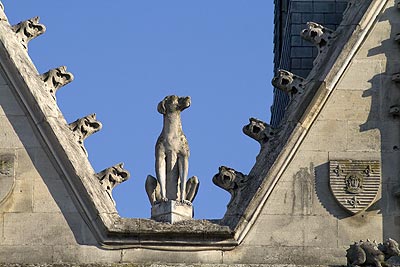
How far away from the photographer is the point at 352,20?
165ft

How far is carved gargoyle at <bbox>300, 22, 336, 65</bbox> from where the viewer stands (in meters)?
50.0

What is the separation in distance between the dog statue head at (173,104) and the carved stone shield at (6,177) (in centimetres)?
221

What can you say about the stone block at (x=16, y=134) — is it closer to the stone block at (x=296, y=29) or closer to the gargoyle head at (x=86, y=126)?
the gargoyle head at (x=86, y=126)

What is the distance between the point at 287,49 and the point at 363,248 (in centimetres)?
754

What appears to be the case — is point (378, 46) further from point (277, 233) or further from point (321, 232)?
point (277, 233)

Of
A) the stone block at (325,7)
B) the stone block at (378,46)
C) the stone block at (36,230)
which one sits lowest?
the stone block at (36,230)

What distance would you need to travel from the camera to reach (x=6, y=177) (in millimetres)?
49344

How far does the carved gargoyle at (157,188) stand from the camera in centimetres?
4947

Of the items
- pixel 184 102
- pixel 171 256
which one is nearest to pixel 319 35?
pixel 184 102

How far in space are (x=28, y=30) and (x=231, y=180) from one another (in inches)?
141

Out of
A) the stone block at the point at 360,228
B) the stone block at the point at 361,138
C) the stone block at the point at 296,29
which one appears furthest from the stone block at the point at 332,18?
the stone block at the point at 360,228

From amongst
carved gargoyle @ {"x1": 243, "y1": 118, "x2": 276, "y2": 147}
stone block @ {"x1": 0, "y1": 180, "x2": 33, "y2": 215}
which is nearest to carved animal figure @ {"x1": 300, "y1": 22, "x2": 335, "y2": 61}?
carved gargoyle @ {"x1": 243, "y1": 118, "x2": 276, "y2": 147}

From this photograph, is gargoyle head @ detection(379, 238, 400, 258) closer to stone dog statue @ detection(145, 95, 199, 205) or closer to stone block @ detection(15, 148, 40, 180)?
stone dog statue @ detection(145, 95, 199, 205)

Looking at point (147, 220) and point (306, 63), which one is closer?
point (147, 220)
